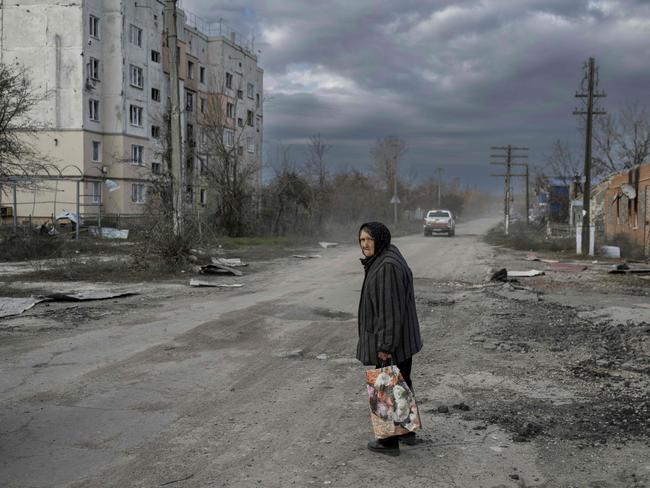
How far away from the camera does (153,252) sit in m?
17.2

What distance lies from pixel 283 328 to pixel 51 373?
366cm

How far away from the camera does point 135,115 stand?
151ft

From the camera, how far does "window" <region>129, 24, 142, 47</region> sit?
4497cm

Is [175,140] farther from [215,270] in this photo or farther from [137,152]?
[137,152]

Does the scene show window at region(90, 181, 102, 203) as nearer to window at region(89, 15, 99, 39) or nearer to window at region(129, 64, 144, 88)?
window at region(129, 64, 144, 88)

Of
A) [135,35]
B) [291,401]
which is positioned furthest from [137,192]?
[291,401]

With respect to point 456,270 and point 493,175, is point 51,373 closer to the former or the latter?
point 456,270

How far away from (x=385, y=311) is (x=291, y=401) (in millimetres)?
1879

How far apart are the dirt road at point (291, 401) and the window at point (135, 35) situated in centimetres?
3810

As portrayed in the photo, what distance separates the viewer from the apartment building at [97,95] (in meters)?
40.6

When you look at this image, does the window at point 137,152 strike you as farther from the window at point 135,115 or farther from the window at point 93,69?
the window at point 93,69

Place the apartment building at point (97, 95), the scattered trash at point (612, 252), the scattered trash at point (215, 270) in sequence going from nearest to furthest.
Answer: the scattered trash at point (215, 270) < the scattered trash at point (612, 252) < the apartment building at point (97, 95)


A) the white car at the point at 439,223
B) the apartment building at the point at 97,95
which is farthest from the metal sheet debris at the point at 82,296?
the white car at the point at 439,223

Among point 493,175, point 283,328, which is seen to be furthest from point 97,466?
point 493,175
